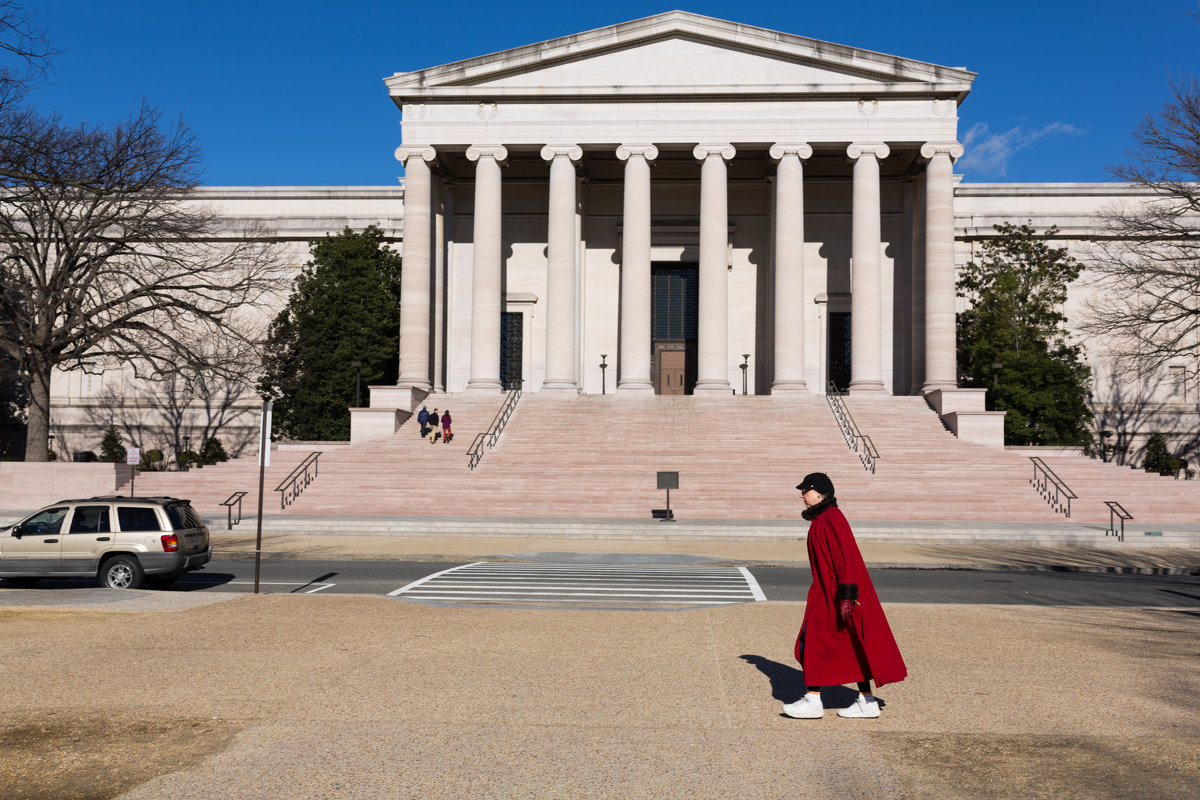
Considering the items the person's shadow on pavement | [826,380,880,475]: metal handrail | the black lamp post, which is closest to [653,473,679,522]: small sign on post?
[826,380,880,475]: metal handrail

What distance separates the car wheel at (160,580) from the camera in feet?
52.7

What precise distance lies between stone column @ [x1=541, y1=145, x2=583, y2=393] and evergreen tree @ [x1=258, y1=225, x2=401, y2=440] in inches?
381

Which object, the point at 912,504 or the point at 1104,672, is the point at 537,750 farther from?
the point at 912,504

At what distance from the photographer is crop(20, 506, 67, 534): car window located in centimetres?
1616

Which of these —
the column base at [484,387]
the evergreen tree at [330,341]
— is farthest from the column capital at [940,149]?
the evergreen tree at [330,341]

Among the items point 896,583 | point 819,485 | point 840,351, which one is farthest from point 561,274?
point 819,485

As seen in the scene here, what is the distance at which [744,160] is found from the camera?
47.7m

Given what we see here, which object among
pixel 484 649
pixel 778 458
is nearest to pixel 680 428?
pixel 778 458

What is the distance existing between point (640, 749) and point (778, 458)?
28.8 metres

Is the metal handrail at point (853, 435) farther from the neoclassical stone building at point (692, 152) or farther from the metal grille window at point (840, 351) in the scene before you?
the metal grille window at point (840, 351)

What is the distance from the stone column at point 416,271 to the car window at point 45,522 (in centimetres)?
2628

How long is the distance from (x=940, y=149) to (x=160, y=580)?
36.6 meters

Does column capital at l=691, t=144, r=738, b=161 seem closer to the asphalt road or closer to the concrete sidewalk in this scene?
the concrete sidewalk

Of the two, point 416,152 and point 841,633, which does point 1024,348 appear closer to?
point 416,152
